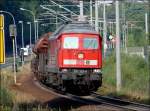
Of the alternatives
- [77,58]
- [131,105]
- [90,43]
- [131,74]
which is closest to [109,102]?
[131,105]

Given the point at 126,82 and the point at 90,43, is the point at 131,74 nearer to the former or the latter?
the point at 126,82

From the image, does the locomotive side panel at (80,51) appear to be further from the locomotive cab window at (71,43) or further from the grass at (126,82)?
the grass at (126,82)

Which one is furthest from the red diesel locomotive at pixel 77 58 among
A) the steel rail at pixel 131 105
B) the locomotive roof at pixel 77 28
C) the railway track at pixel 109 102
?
the steel rail at pixel 131 105

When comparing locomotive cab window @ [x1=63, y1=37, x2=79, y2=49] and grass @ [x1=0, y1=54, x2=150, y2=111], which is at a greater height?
locomotive cab window @ [x1=63, y1=37, x2=79, y2=49]

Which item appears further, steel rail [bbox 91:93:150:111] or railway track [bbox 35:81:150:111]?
railway track [bbox 35:81:150:111]

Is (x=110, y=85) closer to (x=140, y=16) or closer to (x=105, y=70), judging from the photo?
(x=105, y=70)

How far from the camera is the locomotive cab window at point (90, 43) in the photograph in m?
29.3

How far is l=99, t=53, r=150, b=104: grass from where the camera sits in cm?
3388

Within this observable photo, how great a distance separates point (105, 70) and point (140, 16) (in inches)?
1392

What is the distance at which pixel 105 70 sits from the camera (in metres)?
45.8

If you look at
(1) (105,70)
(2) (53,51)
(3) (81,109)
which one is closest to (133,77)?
(1) (105,70)

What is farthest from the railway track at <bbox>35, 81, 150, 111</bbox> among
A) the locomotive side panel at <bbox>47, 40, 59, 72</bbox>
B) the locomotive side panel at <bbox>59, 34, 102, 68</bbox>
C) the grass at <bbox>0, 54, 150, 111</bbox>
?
the locomotive side panel at <bbox>59, 34, 102, 68</bbox>

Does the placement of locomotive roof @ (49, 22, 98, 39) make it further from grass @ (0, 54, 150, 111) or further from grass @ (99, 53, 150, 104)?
grass @ (99, 53, 150, 104)

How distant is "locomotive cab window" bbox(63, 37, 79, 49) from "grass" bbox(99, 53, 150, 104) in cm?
449
